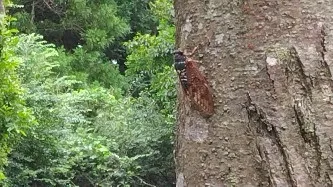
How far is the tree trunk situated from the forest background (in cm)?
325

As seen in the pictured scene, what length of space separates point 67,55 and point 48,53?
157 inches

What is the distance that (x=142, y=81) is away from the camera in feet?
31.0

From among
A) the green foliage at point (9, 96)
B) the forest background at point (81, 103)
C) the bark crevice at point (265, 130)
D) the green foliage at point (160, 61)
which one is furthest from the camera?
the green foliage at point (160, 61)

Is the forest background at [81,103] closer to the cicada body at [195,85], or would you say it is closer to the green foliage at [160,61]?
the green foliage at [160,61]

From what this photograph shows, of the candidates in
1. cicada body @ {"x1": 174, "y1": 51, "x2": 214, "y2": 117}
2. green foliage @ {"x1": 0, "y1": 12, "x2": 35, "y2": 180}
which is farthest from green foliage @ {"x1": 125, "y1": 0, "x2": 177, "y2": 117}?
cicada body @ {"x1": 174, "y1": 51, "x2": 214, "y2": 117}

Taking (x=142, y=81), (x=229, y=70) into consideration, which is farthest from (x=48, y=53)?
(x=229, y=70)

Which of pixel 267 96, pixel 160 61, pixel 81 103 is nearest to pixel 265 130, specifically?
pixel 267 96

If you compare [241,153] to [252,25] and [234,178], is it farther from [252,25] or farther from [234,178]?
[252,25]

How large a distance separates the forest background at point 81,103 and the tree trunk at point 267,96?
3.25 m

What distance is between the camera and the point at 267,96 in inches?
30.7

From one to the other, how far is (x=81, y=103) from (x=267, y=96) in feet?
20.7

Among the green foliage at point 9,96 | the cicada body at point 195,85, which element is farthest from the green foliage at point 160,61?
the cicada body at point 195,85

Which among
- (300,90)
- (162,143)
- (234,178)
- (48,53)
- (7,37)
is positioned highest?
(300,90)

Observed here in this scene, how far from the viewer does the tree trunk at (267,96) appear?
761 mm
